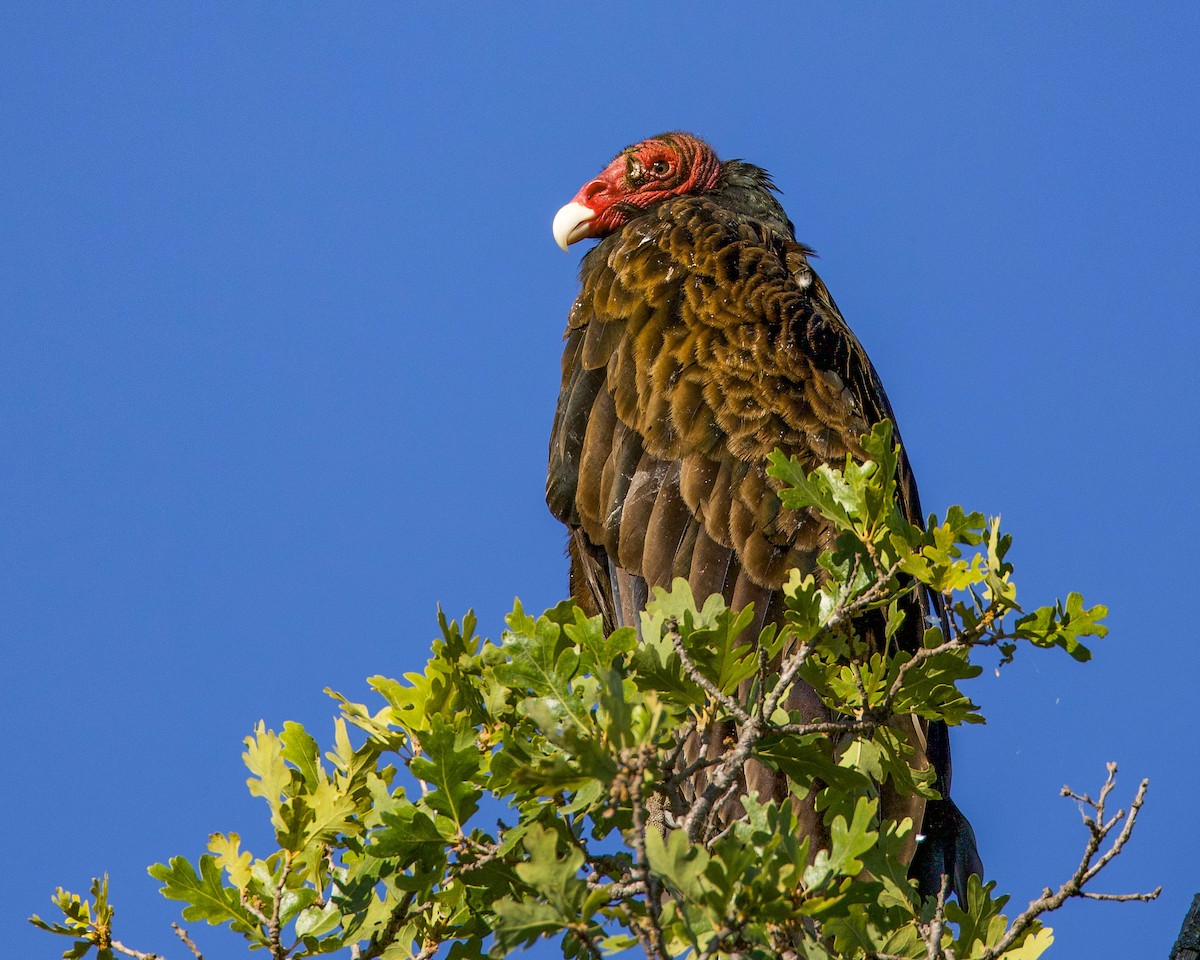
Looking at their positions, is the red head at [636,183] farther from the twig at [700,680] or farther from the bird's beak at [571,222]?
the twig at [700,680]

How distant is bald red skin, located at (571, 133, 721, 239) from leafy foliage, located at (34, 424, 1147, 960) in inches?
139

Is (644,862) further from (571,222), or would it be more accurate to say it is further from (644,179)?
(644,179)

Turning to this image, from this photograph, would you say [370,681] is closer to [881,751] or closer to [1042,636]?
[881,751]

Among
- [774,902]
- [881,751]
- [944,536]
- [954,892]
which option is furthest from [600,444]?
[774,902]

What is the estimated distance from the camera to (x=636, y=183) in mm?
5656

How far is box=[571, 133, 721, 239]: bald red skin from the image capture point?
555 cm

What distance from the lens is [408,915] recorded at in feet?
7.18

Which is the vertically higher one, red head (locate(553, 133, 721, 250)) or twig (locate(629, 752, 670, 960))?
red head (locate(553, 133, 721, 250))

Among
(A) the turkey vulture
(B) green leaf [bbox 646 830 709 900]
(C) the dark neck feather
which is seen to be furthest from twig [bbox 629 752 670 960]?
(C) the dark neck feather

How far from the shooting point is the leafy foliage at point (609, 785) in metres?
1.83

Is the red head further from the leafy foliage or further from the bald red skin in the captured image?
the leafy foliage

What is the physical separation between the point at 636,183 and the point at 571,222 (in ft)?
1.21

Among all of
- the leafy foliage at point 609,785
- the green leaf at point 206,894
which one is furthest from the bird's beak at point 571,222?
the green leaf at point 206,894

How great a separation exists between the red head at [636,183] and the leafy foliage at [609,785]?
3495 millimetres
